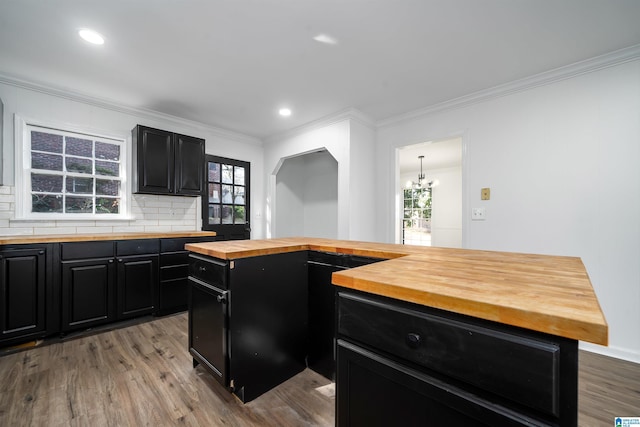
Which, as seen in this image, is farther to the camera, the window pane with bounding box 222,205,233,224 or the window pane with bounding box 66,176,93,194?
the window pane with bounding box 222,205,233,224

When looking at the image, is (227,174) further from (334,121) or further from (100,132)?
(334,121)

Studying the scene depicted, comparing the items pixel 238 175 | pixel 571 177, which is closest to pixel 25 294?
pixel 238 175

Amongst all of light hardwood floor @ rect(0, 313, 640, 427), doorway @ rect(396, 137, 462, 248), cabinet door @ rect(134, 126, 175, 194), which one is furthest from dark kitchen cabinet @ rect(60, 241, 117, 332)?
doorway @ rect(396, 137, 462, 248)

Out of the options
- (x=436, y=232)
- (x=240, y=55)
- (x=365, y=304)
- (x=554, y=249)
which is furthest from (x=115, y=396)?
(x=436, y=232)

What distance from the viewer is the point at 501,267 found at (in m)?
1.08

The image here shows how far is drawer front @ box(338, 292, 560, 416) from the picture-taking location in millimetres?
583

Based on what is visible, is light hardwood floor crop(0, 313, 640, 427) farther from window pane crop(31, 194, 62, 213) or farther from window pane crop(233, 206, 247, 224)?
window pane crop(233, 206, 247, 224)

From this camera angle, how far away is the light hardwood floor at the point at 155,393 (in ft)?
5.05

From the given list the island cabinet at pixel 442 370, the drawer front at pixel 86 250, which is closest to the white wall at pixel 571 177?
the island cabinet at pixel 442 370

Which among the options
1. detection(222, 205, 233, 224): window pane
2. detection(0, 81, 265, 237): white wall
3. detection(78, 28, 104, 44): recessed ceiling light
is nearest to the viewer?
detection(78, 28, 104, 44): recessed ceiling light

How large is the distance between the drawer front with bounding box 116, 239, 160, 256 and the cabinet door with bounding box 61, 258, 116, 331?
0.14m

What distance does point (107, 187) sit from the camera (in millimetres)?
Answer: 3354

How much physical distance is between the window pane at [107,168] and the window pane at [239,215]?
1.70 m

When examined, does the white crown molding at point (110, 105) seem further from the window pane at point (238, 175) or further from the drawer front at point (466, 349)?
the drawer front at point (466, 349)
